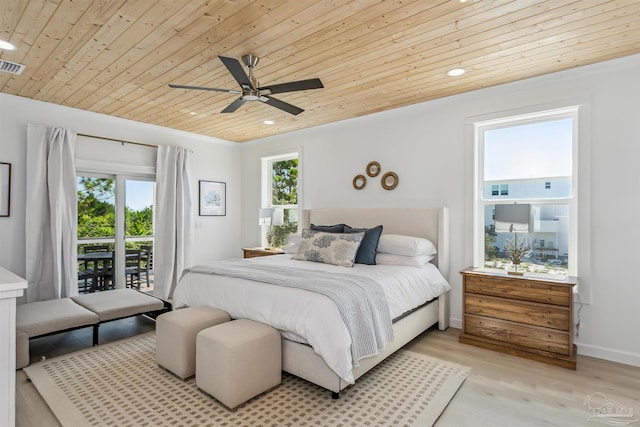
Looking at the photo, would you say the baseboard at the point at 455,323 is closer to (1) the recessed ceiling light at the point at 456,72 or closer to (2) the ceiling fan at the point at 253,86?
(1) the recessed ceiling light at the point at 456,72

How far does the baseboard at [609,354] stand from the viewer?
9.72 ft

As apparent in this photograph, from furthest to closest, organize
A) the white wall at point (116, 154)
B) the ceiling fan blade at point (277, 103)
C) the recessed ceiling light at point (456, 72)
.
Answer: the white wall at point (116, 154) < the recessed ceiling light at point (456, 72) < the ceiling fan blade at point (277, 103)

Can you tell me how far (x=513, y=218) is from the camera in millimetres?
3379

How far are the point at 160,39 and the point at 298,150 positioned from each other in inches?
122

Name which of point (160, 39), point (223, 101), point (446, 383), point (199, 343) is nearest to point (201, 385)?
point (199, 343)

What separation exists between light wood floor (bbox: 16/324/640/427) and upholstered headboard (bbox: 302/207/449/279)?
1068mm

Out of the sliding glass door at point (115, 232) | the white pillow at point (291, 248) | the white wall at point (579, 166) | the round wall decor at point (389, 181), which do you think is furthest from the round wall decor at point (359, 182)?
the sliding glass door at point (115, 232)

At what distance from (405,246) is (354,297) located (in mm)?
1378

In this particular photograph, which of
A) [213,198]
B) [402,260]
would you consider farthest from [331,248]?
[213,198]

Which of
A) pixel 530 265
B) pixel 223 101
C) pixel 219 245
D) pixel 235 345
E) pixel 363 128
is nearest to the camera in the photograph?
pixel 235 345

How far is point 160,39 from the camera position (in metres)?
2.66

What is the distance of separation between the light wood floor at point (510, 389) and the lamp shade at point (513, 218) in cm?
118

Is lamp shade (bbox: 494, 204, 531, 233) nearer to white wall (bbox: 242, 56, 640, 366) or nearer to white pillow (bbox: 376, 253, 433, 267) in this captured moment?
white wall (bbox: 242, 56, 640, 366)

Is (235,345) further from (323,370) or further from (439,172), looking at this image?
(439,172)
